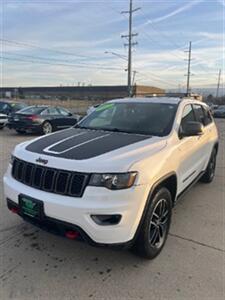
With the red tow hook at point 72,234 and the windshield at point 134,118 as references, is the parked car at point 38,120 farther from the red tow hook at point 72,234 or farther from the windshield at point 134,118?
the red tow hook at point 72,234

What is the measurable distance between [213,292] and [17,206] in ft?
6.71

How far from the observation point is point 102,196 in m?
2.67

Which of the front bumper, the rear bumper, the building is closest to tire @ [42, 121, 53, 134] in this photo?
the rear bumper

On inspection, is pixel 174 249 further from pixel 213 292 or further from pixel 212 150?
pixel 212 150

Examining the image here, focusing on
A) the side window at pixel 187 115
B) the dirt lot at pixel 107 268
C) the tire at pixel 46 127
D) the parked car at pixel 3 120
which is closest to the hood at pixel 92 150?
the side window at pixel 187 115

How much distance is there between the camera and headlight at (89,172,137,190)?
8.84ft

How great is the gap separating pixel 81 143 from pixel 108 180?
2.63 ft

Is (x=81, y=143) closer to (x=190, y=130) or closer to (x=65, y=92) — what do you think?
(x=190, y=130)

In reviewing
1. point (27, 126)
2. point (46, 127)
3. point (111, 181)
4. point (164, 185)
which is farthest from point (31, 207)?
point (46, 127)

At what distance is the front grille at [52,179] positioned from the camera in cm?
274

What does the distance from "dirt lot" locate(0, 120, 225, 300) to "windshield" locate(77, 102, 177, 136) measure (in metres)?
1.35

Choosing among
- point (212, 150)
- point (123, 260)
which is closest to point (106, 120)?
point (123, 260)

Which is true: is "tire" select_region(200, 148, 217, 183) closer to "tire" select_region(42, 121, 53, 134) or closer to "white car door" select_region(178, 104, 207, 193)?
"white car door" select_region(178, 104, 207, 193)

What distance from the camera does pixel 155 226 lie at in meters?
3.27
